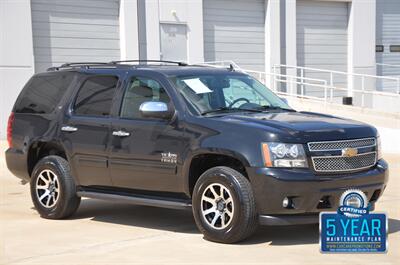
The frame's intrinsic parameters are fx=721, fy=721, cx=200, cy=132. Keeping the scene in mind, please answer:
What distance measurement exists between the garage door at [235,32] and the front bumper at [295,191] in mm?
15420

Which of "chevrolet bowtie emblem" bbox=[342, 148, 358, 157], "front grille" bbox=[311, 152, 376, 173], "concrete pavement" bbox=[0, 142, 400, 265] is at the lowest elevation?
"concrete pavement" bbox=[0, 142, 400, 265]

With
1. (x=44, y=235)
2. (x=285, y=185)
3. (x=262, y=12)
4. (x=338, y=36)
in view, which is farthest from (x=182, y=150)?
(x=338, y=36)

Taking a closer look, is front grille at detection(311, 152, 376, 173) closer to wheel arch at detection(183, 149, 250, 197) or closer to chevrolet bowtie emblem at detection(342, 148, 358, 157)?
chevrolet bowtie emblem at detection(342, 148, 358, 157)

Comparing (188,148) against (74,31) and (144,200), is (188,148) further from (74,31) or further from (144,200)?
(74,31)

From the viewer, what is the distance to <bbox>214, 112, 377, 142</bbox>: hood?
6887mm

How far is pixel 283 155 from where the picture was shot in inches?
268

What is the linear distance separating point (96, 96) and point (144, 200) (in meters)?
1.51

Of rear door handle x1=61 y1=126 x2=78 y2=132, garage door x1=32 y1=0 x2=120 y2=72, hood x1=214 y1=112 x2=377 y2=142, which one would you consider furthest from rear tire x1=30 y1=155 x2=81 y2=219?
garage door x1=32 y1=0 x2=120 y2=72

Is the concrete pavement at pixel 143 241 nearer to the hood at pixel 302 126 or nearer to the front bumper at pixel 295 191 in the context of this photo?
the front bumper at pixel 295 191

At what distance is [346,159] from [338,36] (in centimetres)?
1899

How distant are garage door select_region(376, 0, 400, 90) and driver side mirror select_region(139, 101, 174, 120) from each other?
20271mm

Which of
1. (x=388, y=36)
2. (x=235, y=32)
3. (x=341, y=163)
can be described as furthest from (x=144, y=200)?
(x=388, y=36)

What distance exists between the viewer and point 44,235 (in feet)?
25.4

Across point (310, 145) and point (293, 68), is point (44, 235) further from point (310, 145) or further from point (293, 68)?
point (293, 68)
